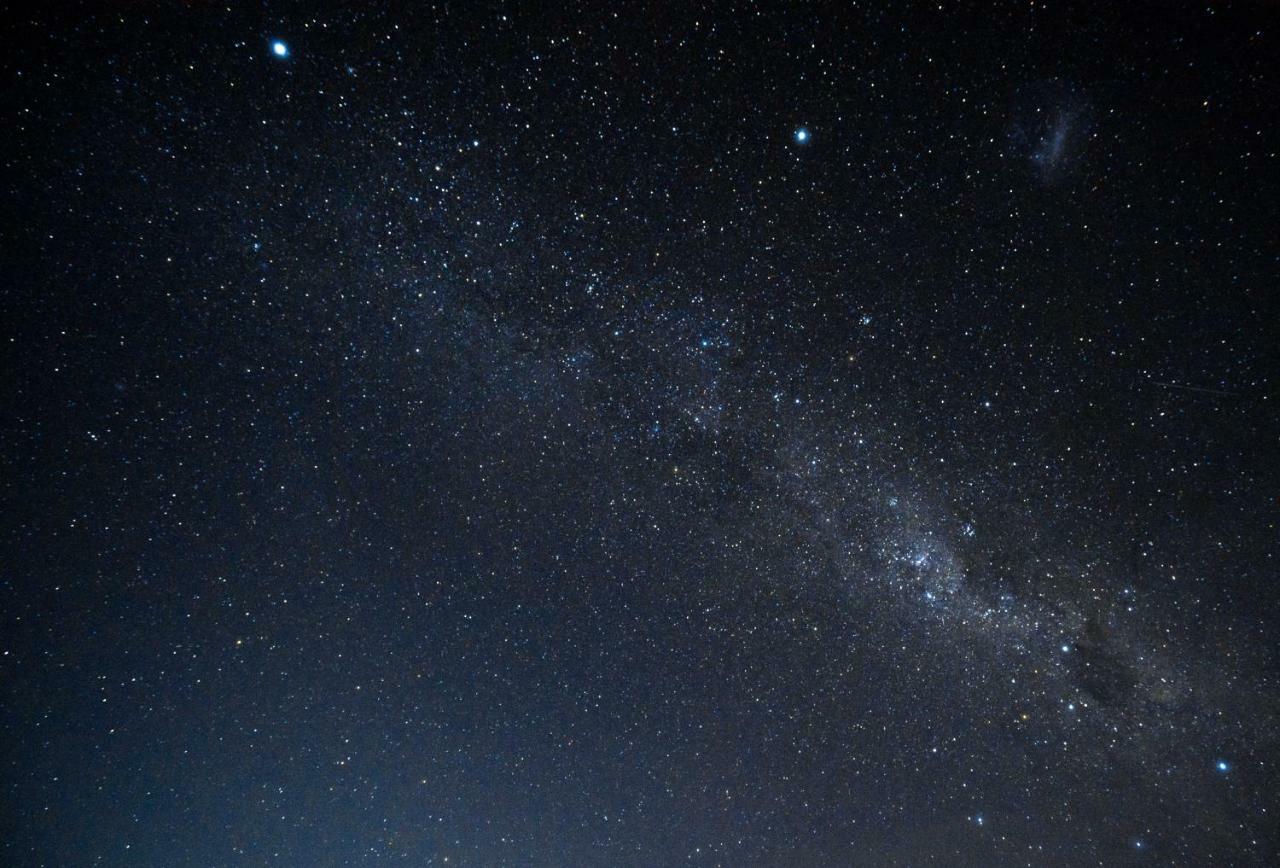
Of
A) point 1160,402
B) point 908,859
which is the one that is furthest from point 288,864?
point 1160,402

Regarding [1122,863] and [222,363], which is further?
[1122,863]

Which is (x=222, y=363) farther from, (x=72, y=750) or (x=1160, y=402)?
(x=1160, y=402)

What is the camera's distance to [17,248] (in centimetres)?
122

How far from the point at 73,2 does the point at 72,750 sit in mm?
1970

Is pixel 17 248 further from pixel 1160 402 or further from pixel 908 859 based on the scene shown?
pixel 908 859

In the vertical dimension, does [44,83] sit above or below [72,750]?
above

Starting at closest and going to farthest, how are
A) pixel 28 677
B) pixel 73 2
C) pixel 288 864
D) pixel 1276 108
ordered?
1. pixel 73 2
2. pixel 1276 108
3. pixel 28 677
4. pixel 288 864

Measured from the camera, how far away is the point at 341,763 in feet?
5.63

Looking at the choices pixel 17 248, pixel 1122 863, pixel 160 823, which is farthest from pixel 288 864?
pixel 1122 863

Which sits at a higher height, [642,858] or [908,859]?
[908,859]

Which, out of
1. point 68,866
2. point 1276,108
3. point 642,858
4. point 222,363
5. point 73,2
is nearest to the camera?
point 73,2

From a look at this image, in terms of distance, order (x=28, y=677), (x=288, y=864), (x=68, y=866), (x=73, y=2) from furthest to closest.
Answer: (x=288, y=864)
(x=68, y=866)
(x=28, y=677)
(x=73, y=2)

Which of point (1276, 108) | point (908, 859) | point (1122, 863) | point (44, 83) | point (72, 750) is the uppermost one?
point (1276, 108)

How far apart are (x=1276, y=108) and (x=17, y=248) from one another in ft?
9.60
